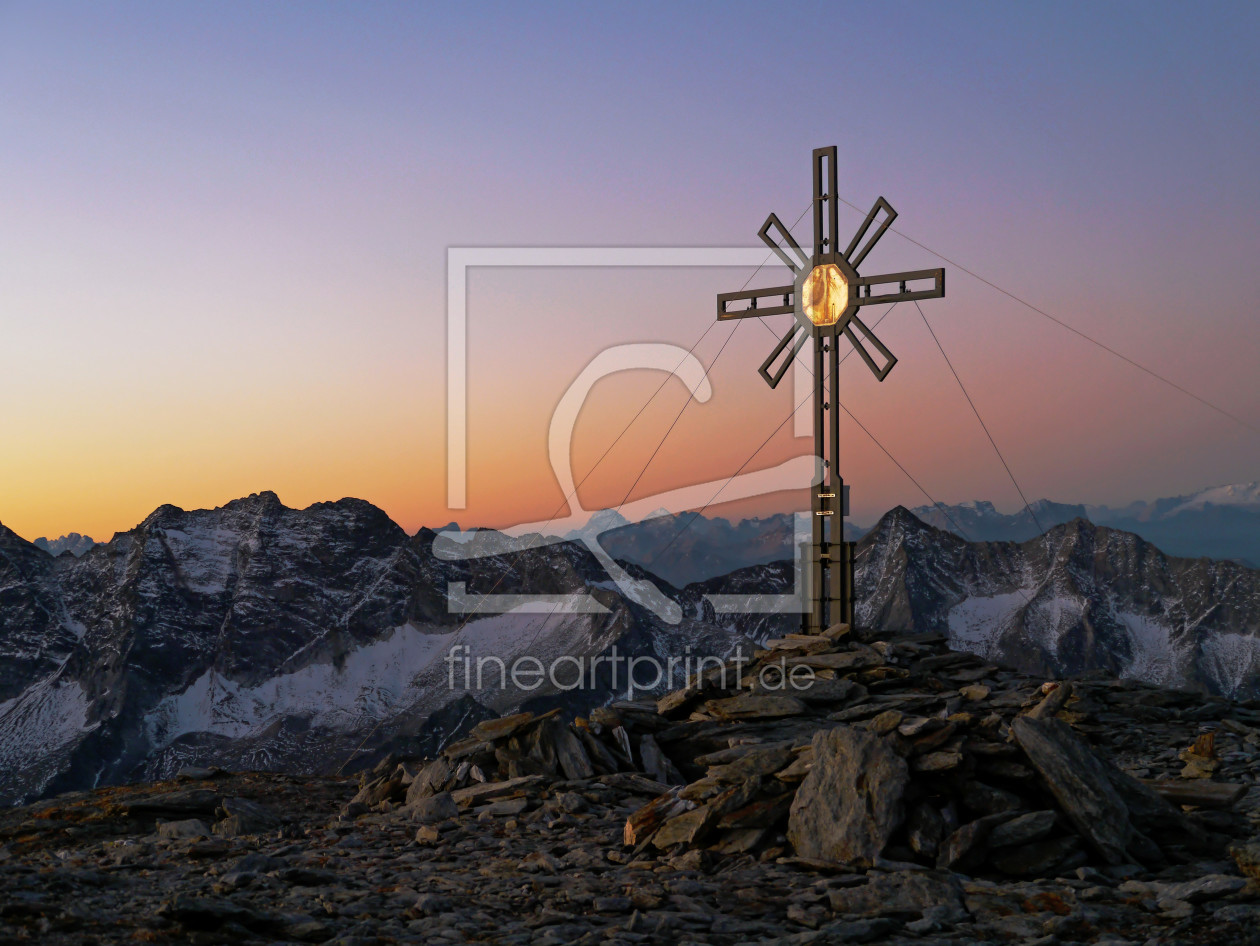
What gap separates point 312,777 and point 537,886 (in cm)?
1565

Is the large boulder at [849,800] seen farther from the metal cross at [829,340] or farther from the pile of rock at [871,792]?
the metal cross at [829,340]

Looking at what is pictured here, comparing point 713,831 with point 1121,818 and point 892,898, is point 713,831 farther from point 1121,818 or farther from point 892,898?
point 1121,818

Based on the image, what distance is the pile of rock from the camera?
13.0 metres

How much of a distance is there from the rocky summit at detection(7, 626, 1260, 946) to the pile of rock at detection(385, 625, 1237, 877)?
0.04m

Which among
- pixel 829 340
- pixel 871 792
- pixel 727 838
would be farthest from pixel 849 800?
pixel 829 340

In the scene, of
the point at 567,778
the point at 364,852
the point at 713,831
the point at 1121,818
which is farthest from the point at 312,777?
the point at 1121,818

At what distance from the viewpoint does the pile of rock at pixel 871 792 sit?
42.5 feet

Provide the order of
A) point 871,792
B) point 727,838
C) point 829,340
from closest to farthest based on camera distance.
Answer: point 871,792, point 727,838, point 829,340

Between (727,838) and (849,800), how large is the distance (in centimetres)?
175

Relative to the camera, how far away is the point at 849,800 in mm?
13281

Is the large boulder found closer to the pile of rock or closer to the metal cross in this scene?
the pile of rock

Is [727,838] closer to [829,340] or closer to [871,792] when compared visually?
[871,792]

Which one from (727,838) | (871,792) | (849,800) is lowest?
(727,838)

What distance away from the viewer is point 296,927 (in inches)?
390
